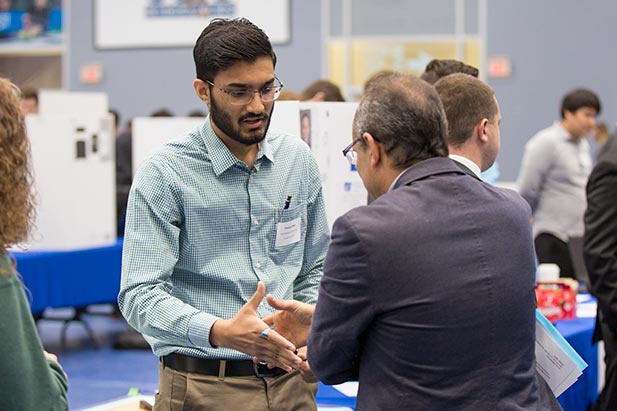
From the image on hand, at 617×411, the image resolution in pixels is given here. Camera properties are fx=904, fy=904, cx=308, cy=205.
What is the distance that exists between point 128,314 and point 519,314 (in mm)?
797

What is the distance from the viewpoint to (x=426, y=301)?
151cm

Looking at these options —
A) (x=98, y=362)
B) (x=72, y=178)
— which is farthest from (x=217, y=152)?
(x=98, y=362)

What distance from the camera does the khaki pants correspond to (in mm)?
1913

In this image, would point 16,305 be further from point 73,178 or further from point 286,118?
point 73,178

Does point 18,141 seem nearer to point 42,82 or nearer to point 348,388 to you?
point 348,388

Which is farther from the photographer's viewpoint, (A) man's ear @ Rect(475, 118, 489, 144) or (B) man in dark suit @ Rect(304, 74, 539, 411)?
(A) man's ear @ Rect(475, 118, 489, 144)

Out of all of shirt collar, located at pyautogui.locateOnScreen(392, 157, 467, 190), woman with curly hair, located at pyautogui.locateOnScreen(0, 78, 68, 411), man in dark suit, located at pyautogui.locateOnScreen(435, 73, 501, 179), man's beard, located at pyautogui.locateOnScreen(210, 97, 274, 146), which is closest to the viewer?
woman with curly hair, located at pyautogui.locateOnScreen(0, 78, 68, 411)

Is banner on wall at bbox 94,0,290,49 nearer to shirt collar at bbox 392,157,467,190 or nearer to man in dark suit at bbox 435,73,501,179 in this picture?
man in dark suit at bbox 435,73,501,179

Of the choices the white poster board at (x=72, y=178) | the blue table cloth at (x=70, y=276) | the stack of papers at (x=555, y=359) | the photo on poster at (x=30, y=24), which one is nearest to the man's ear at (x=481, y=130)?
the stack of papers at (x=555, y=359)

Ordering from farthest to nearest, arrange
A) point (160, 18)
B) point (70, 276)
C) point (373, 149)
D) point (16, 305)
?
1. point (160, 18)
2. point (70, 276)
3. point (373, 149)
4. point (16, 305)

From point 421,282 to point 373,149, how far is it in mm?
258

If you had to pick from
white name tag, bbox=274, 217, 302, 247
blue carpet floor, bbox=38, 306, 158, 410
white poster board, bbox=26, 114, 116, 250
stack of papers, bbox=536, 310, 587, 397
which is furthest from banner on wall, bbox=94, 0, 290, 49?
stack of papers, bbox=536, 310, 587, 397

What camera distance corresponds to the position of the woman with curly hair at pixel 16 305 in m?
1.47

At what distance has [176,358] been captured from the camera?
195cm
